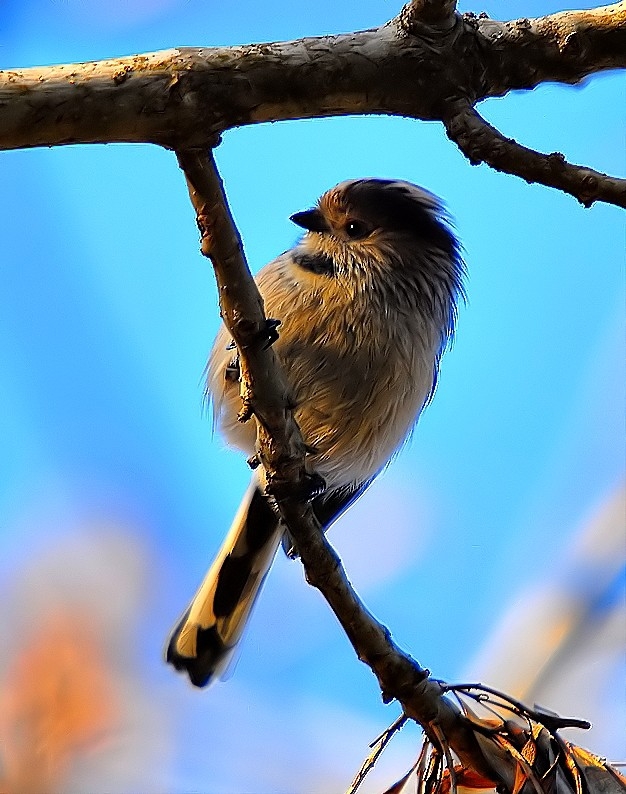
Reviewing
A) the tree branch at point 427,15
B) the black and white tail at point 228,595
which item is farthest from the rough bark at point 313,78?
the black and white tail at point 228,595

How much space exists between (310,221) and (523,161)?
3.87 ft

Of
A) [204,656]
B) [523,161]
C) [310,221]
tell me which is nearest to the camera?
[523,161]

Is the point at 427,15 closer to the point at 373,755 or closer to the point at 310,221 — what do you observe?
the point at 310,221

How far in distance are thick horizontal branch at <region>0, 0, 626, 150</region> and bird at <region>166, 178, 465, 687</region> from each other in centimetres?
80

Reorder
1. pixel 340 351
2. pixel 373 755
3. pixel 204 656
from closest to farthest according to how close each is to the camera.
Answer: pixel 373 755, pixel 340 351, pixel 204 656

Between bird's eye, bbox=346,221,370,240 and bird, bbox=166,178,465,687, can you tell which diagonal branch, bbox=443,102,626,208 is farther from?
bird's eye, bbox=346,221,370,240

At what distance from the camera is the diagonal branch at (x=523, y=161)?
4.39ft

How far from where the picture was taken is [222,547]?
2447mm

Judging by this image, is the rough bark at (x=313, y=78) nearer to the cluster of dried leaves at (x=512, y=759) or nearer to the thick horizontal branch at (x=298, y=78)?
the thick horizontal branch at (x=298, y=78)

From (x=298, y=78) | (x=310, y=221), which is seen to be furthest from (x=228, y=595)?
(x=298, y=78)

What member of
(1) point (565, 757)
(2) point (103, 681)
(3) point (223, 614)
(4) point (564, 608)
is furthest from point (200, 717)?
(1) point (565, 757)

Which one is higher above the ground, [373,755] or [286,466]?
[286,466]

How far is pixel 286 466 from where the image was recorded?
175 centimetres

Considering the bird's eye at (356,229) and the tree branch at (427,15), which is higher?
the bird's eye at (356,229)
